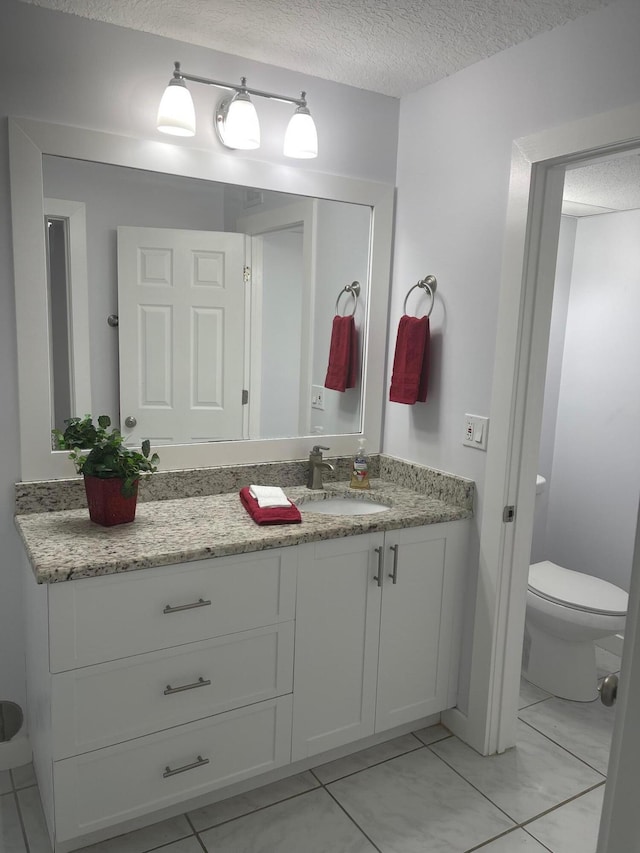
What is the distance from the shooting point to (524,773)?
2.18 metres

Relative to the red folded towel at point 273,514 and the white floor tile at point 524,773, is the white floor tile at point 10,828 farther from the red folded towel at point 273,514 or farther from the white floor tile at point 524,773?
the white floor tile at point 524,773

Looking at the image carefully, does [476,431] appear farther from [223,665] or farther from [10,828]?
[10,828]

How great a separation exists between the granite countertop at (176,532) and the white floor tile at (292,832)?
2.66 feet

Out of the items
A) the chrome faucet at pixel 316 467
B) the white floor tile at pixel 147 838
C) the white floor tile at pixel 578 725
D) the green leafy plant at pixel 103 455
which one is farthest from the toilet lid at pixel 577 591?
the green leafy plant at pixel 103 455

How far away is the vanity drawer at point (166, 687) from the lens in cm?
165

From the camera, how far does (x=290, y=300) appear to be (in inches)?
95.1

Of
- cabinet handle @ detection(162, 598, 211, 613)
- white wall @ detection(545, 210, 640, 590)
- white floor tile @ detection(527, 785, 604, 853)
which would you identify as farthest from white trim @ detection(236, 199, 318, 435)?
white wall @ detection(545, 210, 640, 590)

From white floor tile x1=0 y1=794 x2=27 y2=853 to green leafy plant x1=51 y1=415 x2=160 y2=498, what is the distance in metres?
0.97

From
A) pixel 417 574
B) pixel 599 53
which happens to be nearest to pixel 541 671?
pixel 417 574

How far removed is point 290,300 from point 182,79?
0.79 m

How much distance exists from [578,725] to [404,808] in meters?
0.85

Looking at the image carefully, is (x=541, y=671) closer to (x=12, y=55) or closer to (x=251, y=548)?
(x=251, y=548)

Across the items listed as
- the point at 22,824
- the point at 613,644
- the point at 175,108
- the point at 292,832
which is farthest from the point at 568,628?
the point at 175,108

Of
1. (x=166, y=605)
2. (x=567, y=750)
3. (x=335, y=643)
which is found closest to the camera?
(x=166, y=605)
